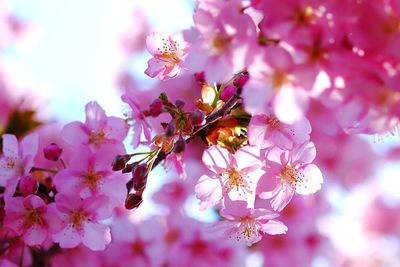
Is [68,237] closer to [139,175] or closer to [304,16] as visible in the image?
[139,175]

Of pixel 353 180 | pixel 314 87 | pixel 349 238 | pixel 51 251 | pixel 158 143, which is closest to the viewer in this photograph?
pixel 314 87

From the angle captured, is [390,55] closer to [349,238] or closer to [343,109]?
[343,109]

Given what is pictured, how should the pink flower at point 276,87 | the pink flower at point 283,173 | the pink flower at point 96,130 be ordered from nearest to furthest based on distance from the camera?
1. the pink flower at point 276,87
2. the pink flower at point 283,173
3. the pink flower at point 96,130

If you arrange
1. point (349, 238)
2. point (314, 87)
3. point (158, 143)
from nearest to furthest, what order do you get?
1. point (314, 87)
2. point (158, 143)
3. point (349, 238)

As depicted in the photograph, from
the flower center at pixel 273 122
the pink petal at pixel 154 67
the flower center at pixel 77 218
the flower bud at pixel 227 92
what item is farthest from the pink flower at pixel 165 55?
the flower center at pixel 77 218

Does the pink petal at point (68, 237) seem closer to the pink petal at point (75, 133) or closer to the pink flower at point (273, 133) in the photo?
the pink petal at point (75, 133)

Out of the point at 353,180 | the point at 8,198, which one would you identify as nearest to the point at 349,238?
the point at 353,180

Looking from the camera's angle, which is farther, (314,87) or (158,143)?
(158,143)
